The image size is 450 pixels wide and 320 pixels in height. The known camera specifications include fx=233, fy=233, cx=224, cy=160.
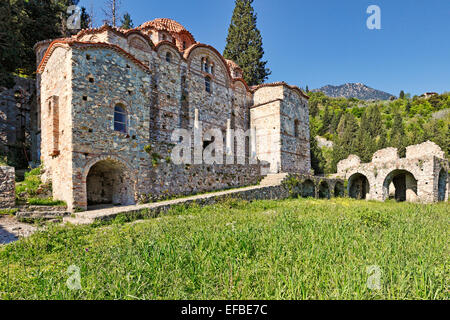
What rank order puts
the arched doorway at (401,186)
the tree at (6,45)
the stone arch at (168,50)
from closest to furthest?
the tree at (6,45), the stone arch at (168,50), the arched doorway at (401,186)

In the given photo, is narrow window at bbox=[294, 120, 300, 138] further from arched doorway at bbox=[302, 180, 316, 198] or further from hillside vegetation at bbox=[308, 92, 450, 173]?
hillside vegetation at bbox=[308, 92, 450, 173]

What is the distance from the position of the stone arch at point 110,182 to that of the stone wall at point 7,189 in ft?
7.65

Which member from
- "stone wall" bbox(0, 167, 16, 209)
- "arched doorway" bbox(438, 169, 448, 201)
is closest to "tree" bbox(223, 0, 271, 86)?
"arched doorway" bbox(438, 169, 448, 201)

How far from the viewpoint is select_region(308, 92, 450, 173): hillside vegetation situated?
32156 mm

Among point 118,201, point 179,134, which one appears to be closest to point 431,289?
point 118,201

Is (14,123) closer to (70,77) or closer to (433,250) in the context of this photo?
(70,77)

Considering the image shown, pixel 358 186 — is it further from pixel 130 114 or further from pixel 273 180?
pixel 130 114

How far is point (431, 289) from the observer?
2551 mm

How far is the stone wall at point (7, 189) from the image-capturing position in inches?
327

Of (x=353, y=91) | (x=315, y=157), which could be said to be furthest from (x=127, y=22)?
(x=353, y=91)

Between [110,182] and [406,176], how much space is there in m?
22.8

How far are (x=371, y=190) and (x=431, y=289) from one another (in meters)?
20.2

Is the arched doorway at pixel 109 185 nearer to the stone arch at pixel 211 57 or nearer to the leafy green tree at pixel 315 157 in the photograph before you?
the stone arch at pixel 211 57

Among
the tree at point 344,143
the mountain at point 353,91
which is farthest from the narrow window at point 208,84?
the mountain at point 353,91
